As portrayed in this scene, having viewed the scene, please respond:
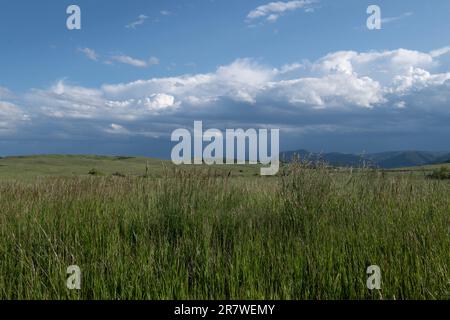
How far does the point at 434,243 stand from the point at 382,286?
1262 millimetres

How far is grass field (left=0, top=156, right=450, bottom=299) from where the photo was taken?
387cm

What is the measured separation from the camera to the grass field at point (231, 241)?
3.87 metres

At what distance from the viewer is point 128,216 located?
6281 mm

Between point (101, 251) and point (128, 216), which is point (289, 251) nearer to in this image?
point (101, 251)

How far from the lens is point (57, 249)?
16.1ft

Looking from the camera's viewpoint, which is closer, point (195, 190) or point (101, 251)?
point (101, 251)

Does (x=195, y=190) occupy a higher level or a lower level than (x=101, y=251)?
higher

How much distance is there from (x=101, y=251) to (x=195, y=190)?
99.2 inches

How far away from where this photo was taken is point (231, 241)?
5102mm
